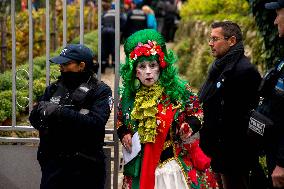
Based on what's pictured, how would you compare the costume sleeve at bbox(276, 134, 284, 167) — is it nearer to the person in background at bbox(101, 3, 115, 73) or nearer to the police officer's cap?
the police officer's cap

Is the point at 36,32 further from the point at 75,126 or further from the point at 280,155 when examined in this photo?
the point at 280,155

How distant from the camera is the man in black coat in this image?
5062mm

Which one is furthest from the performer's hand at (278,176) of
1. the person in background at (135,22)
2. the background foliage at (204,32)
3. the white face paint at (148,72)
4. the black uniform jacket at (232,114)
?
the person in background at (135,22)

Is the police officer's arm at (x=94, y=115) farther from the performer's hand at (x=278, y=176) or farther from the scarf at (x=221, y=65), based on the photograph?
the performer's hand at (x=278, y=176)

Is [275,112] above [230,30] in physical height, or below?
below

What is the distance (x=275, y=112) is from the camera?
3.79m

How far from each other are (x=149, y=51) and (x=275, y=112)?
1.17 m

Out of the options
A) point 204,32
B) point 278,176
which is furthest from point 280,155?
point 204,32

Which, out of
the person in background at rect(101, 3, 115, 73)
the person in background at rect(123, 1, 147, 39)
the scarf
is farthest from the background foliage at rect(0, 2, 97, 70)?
the scarf

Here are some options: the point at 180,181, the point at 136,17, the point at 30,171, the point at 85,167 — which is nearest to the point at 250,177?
the point at 180,181

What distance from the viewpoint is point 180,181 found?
15.1ft

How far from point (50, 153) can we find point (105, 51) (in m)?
10.1

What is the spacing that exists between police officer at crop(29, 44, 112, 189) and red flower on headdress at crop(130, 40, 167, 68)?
340 mm

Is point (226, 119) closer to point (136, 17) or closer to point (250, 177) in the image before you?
point (250, 177)
